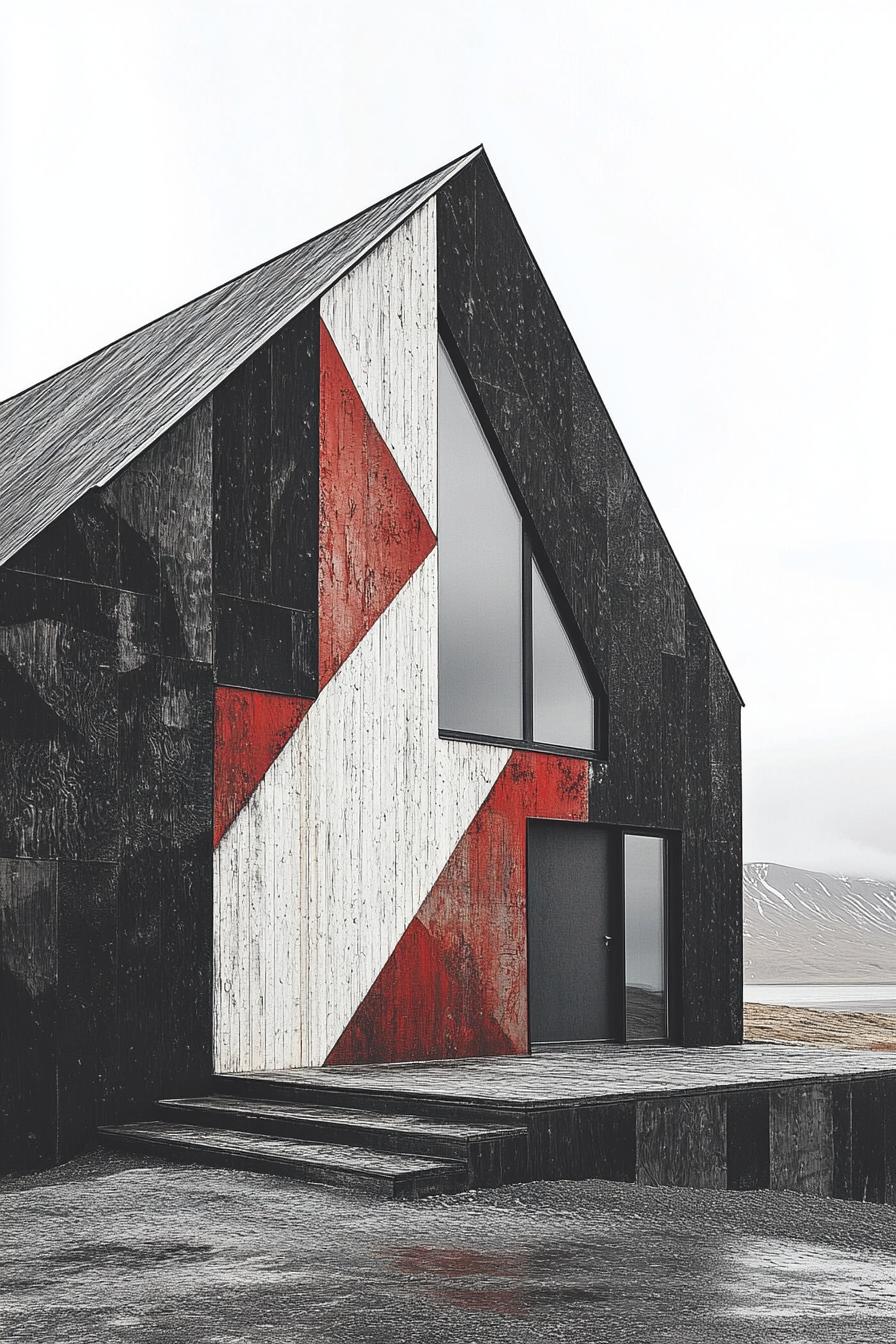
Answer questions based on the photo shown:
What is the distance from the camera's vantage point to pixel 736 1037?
40.4 ft

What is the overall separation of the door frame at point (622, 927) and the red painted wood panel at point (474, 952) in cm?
15

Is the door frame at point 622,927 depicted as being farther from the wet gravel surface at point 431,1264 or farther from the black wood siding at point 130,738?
the wet gravel surface at point 431,1264

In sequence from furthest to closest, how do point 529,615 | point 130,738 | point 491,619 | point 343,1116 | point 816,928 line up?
point 816,928 < point 529,615 < point 491,619 < point 130,738 < point 343,1116

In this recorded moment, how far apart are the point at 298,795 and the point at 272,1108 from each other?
6.97ft

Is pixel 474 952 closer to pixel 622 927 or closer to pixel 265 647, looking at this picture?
pixel 622 927

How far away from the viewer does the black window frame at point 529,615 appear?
11023mm

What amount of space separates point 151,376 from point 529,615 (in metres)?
3.25

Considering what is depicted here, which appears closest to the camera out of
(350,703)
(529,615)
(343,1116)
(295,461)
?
(343,1116)

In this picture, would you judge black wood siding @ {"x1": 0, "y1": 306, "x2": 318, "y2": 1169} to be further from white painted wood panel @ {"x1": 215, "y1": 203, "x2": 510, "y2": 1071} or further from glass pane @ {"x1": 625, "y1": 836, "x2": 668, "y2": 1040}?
glass pane @ {"x1": 625, "y1": 836, "x2": 668, "y2": 1040}

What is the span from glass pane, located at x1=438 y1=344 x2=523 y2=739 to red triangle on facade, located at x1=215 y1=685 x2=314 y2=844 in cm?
168

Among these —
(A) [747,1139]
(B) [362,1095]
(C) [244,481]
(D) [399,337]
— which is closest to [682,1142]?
(A) [747,1139]

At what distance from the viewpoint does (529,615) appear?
11242 millimetres

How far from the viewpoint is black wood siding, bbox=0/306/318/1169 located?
24.8ft

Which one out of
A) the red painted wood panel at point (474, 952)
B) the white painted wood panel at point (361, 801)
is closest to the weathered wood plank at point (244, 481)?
the white painted wood panel at point (361, 801)
